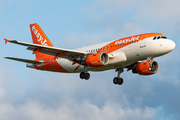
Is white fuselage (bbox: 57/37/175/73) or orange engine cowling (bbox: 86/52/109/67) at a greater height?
white fuselage (bbox: 57/37/175/73)

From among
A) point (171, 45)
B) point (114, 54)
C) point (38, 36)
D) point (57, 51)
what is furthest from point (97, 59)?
point (38, 36)

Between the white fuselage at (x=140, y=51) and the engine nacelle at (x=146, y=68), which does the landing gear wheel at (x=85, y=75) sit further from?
the engine nacelle at (x=146, y=68)

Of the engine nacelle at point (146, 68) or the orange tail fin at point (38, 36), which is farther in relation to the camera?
the orange tail fin at point (38, 36)

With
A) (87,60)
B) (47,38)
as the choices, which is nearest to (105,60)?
(87,60)

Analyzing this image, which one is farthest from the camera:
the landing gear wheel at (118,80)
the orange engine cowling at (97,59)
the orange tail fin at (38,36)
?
the orange tail fin at (38,36)

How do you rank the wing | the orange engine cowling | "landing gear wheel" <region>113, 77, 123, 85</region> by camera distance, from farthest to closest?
"landing gear wheel" <region>113, 77, 123, 85</region>, the orange engine cowling, the wing

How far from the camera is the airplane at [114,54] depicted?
4275 cm

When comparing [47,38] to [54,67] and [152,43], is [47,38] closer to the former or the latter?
[54,67]

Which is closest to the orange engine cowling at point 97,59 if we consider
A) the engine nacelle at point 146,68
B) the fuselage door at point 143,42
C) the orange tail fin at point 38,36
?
the fuselage door at point 143,42

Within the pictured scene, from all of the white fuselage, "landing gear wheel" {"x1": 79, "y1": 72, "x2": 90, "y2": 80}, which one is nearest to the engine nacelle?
the white fuselage

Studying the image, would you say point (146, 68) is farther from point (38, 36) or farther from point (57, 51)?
point (38, 36)

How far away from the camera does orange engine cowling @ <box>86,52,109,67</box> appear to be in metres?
43.2

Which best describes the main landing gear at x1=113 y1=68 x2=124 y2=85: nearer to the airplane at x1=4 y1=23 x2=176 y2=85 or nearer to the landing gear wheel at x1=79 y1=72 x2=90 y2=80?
the airplane at x1=4 y1=23 x2=176 y2=85

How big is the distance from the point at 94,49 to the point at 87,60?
3437 millimetres
